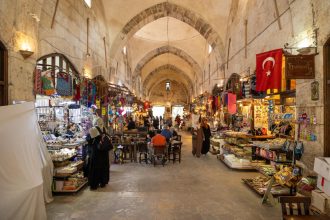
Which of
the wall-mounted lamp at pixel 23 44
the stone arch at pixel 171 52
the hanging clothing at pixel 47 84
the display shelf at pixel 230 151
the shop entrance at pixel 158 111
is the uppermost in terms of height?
the stone arch at pixel 171 52

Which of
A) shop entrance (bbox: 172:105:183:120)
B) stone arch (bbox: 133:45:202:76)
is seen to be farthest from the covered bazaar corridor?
shop entrance (bbox: 172:105:183:120)

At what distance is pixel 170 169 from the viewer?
8.03 m

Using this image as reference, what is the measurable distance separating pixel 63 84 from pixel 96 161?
236 cm

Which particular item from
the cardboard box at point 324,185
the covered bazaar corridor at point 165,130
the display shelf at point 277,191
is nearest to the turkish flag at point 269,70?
the covered bazaar corridor at point 165,130

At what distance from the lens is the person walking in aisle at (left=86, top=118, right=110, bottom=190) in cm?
586

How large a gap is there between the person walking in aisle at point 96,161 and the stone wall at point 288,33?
4172 millimetres

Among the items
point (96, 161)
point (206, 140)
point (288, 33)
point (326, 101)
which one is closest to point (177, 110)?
point (206, 140)

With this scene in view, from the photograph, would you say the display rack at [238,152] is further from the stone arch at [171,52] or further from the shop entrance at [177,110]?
the shop entrance at [177,110]

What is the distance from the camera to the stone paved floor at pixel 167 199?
173 inches

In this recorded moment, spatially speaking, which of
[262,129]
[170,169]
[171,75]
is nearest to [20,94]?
[170,169]

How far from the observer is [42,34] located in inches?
250

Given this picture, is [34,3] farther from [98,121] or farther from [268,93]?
[268,93]

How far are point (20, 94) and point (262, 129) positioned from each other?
22.5 feet

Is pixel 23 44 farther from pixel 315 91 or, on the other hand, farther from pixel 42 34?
pixel 315 91
